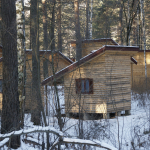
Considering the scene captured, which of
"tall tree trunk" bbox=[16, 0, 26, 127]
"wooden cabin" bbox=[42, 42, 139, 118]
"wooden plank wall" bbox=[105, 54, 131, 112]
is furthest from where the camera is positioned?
"wooden plank wall" bbox=[105, 54, 131, 112]

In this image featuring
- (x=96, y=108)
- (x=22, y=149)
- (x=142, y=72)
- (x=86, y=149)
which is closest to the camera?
(x=86, y=149)

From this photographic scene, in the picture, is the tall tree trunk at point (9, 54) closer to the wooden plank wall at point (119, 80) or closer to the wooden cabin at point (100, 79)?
the wooden cabin at point (100, 79)

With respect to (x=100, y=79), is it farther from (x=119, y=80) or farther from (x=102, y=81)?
(x=119, y=80)

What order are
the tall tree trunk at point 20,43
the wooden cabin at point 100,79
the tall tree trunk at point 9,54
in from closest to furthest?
the tall tree trunk at point 9,54 < the tall tree trunk at point 20,43 < the wooden cabin at point 100,79

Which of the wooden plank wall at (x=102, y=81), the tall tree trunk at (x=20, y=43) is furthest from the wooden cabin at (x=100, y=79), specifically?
the tall tree trunk at (x=20, y=43)

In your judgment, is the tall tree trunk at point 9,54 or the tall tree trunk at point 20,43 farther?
the tall tree trunk at point 20,43

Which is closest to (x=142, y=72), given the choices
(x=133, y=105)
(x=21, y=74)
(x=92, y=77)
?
(x=133, y=105)

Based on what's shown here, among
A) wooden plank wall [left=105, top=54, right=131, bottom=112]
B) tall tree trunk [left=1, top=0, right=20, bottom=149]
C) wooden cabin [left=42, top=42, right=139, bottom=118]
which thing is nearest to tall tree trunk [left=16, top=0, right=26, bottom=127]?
tall tree trunk [left=1, top=0, right=20, bottom=149]

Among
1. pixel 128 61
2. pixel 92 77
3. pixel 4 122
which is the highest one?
pixel 128 61

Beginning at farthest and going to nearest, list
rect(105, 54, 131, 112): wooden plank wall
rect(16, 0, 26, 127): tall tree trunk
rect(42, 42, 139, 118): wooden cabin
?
rect(105, 54, 131, 112): wooden plank wall
rect(42, 42, 139, 118): wooden cabin
rect(16, 0, 26, 127): tall tree trunk

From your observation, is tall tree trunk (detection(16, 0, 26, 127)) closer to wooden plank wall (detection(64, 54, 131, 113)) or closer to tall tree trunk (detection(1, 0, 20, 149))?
tall tree trunk (detection(1, 0, 20, 149))

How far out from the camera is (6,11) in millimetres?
7180

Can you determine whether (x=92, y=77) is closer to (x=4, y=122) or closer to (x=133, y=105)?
(x=133, y=105)

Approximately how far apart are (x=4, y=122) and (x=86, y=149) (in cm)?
287
